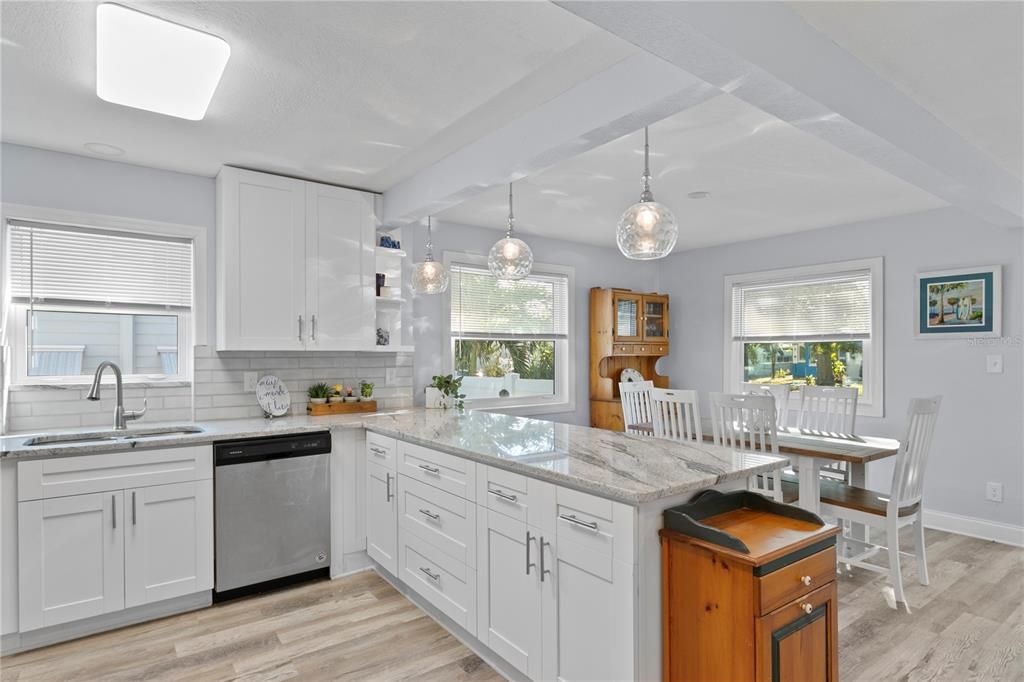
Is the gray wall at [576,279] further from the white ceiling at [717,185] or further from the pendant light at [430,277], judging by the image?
the pendant light at [430,277]

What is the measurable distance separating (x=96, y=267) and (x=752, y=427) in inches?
151

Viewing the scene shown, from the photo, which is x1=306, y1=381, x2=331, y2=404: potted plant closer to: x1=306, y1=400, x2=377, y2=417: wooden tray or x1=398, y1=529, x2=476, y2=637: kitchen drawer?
x1=306, y1=400, x2=377, y2=417: wooden tray

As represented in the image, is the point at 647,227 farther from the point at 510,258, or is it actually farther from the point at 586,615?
the point at 586,615

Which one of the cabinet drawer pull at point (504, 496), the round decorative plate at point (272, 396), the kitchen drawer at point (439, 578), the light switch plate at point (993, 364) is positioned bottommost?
the kitchen drawer at point (439, 578)

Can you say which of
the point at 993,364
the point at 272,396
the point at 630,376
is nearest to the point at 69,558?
the point at 272,396

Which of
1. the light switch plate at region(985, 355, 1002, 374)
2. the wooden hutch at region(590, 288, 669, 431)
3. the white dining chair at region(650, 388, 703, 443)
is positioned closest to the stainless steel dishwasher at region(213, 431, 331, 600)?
the white dining chair at region(650, 388, 703, 443)

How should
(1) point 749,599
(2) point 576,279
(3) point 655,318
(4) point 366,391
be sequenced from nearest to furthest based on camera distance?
(1) point 749,599, (4) point 366,391, (2) point 576,279, (3) point 655,318

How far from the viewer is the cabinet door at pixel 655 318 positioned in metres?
5.83

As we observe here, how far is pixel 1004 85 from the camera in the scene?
7.61 feet

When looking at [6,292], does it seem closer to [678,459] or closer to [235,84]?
[235,84]

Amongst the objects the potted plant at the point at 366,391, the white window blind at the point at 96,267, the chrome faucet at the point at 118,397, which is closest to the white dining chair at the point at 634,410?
the potted plant at the point at 366,391

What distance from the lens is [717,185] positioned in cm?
378

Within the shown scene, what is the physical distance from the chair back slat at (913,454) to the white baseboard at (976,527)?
1.54 metres

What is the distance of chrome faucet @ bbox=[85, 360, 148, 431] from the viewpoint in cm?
303
